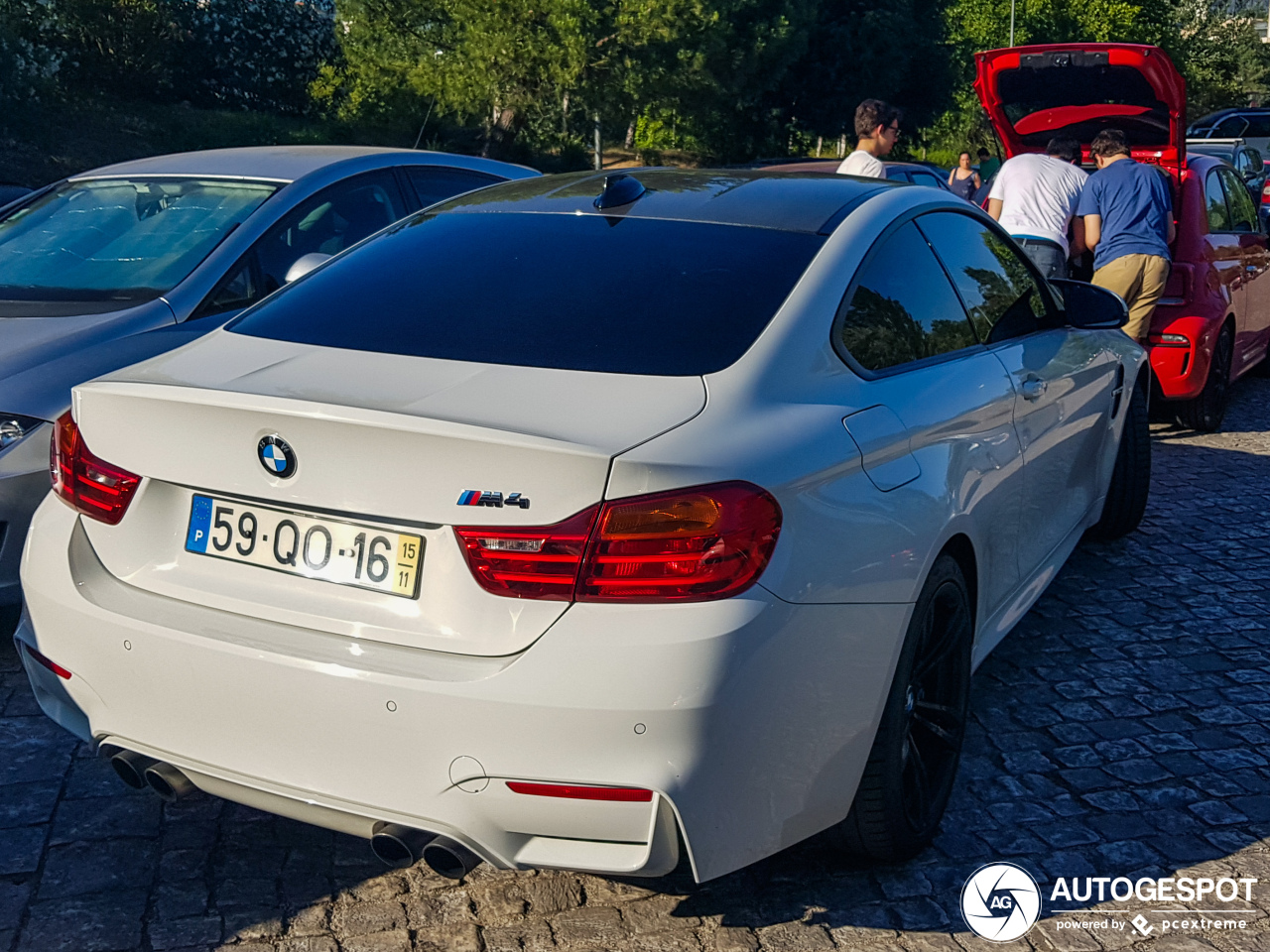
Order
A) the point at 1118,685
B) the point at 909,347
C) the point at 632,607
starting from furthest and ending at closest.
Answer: the point at 1118,685, the point at 909,347, the point at 632,607

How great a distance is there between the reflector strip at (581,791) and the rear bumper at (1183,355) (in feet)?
20.2

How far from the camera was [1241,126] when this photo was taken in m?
28.2

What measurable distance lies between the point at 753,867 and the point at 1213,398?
19.7 ft

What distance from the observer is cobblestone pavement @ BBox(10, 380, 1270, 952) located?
2.91m

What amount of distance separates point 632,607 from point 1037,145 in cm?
831

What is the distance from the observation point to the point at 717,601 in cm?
241

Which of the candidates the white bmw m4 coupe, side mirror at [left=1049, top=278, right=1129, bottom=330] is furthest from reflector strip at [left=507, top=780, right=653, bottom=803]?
side mirror at [left=1049, top=278, right=1129, bottom=330]

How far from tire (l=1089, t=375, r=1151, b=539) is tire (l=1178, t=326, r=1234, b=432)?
247 centimetres

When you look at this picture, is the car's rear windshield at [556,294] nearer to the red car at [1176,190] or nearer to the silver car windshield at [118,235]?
the silver car windshield at [118,235]

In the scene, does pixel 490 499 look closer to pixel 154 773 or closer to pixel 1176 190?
pixel 154 773

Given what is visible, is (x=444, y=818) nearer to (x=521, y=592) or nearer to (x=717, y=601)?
(x=521, y=592)

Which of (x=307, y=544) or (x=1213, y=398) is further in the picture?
(x=1213, y=398)

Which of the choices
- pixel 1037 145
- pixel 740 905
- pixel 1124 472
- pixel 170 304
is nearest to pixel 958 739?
pixel 740 905

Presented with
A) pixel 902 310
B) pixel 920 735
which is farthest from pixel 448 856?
pixel 902 310
